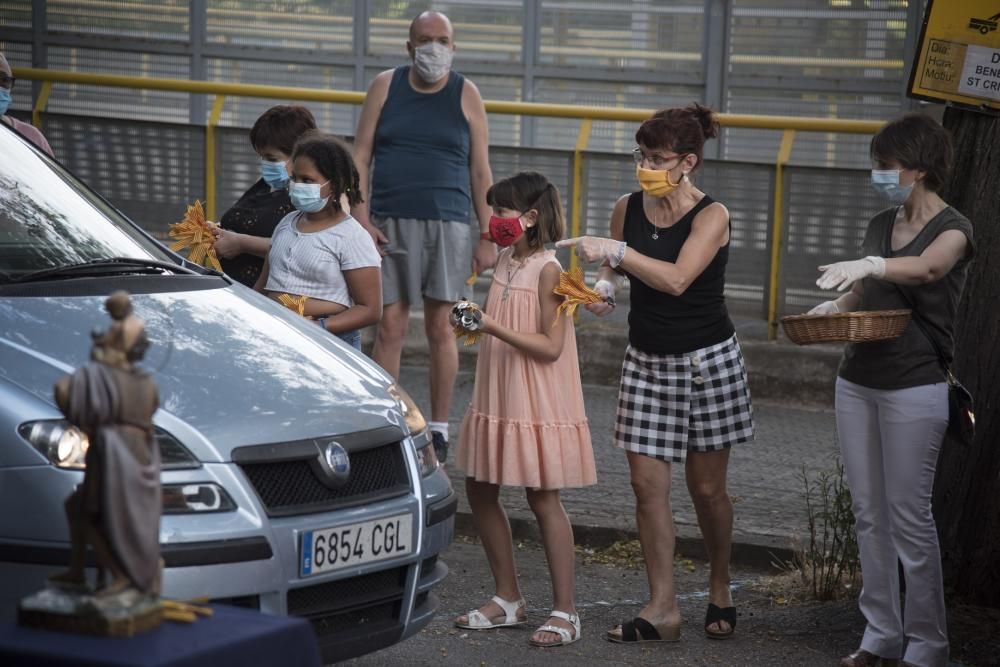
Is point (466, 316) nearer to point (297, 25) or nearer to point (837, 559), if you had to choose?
point (837, 559)

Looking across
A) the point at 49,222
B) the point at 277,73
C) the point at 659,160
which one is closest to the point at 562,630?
the point at 659,160

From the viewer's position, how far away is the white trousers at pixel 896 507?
4.99 metres

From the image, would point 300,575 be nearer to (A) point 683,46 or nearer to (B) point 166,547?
(B) point 166,547

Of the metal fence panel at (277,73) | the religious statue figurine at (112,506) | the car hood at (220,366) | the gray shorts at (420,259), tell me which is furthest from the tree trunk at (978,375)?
the metal fence panel at (277,73)

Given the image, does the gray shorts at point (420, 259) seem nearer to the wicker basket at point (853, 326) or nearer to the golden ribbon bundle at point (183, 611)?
the wicker basket at point (853, 326)

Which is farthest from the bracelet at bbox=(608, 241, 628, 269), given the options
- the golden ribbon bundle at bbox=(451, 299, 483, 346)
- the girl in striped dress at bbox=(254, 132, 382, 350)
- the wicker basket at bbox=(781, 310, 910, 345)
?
the girl in striped dress at bbox=(254, 132, 382, 350)

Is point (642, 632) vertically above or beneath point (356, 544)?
beneath

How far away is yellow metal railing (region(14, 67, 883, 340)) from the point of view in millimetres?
10461

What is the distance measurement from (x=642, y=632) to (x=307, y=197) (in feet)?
6.69

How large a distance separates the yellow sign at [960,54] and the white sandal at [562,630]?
228cm

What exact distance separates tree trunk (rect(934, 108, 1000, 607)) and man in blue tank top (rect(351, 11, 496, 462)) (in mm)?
2762

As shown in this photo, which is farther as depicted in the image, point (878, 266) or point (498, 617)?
point (498, 617)

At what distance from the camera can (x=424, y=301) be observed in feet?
26.7

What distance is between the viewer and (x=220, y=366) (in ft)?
14.1
